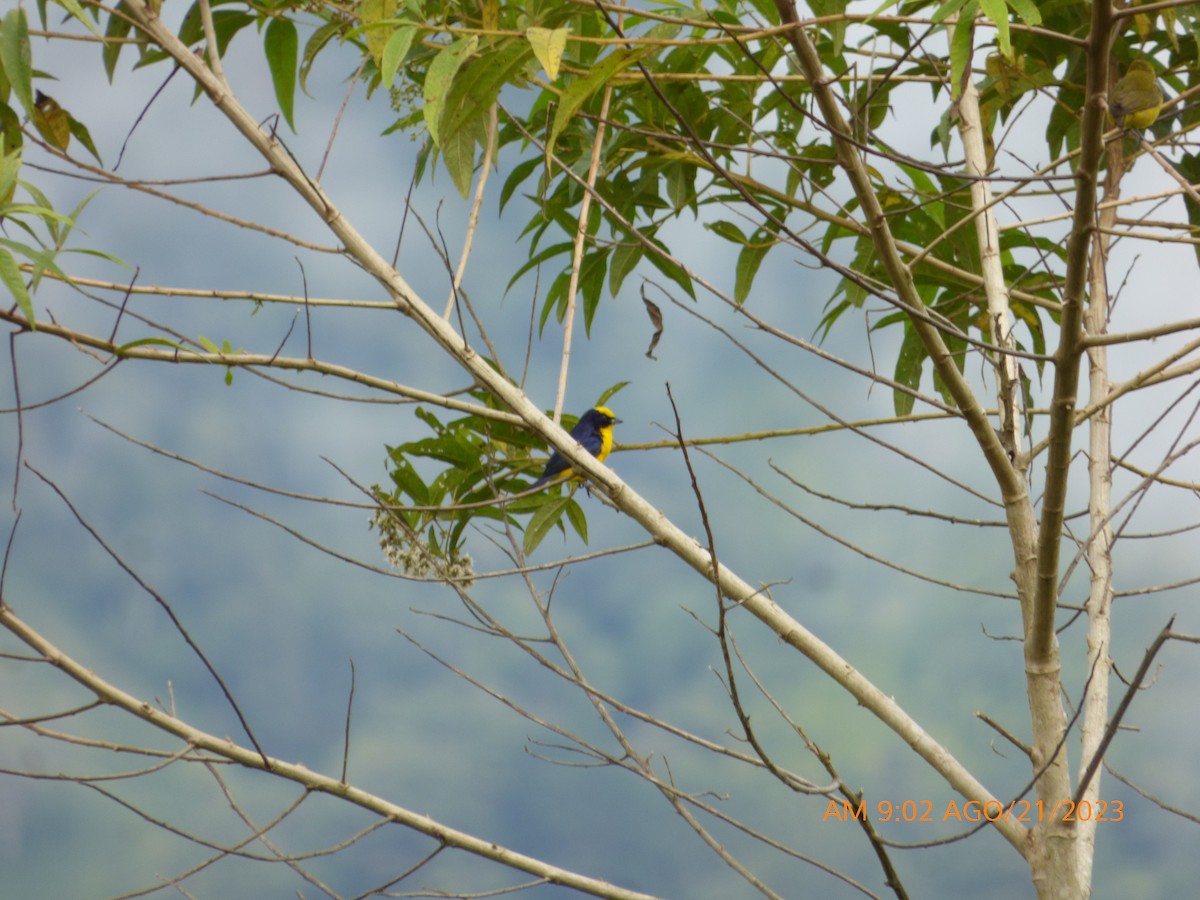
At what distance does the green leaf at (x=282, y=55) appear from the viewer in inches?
109

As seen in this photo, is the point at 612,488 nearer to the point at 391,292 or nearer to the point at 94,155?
the point at 391,292

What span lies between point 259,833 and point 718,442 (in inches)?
53.2

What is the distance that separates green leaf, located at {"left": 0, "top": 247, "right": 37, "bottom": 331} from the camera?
1.77 meters

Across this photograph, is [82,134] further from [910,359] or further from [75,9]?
[910,359]

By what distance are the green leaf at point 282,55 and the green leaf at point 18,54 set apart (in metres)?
0.76

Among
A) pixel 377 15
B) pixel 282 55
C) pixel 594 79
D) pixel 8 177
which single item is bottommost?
pixel 8 177

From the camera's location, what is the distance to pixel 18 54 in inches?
80.5

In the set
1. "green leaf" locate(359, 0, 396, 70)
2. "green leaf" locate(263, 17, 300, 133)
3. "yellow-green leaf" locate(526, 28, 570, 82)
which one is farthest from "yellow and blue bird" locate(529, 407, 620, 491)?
"yellow-green leaf" locate(526, 28, 570, 82)

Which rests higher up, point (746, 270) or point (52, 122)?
point (746, 270)

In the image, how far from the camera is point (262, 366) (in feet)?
7.34

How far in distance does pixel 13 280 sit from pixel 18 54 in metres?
0.53

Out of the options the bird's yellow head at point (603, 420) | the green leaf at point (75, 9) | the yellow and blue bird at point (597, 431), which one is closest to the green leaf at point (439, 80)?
the green leaf at point (75, 9)

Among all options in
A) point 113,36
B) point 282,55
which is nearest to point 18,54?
point 113,36

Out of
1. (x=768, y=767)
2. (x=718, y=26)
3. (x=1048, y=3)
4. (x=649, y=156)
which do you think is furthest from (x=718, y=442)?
(x=1048, y=3)
